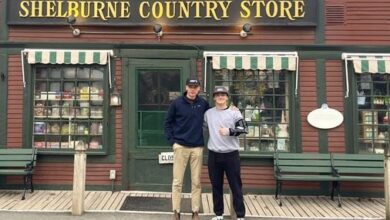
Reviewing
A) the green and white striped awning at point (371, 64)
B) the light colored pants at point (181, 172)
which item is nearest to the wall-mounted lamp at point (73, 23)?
the light colored pants at point (181, 172)

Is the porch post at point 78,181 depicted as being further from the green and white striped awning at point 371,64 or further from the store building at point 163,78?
the green and white striped awning at point 371,64

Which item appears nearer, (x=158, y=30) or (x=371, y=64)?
(x=371, y=64)

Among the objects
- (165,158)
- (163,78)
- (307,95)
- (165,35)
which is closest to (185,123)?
(165,158)

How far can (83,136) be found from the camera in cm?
824

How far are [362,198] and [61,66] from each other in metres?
5.90

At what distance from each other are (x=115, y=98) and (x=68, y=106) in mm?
952

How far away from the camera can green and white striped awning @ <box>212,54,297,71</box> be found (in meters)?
7.87

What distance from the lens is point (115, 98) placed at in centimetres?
803

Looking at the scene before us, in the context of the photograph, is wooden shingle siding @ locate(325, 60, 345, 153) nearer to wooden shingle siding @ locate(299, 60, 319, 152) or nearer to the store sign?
wooden shingle siding @ locate(299, 60, 319, 152)

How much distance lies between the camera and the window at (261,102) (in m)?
8.14

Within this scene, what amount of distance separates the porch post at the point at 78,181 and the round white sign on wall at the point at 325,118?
4018mm

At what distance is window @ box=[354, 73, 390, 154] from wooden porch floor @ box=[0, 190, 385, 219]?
1.01 m

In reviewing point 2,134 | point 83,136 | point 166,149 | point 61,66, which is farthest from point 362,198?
point 2,134

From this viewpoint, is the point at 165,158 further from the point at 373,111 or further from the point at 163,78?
the point at 373,111
